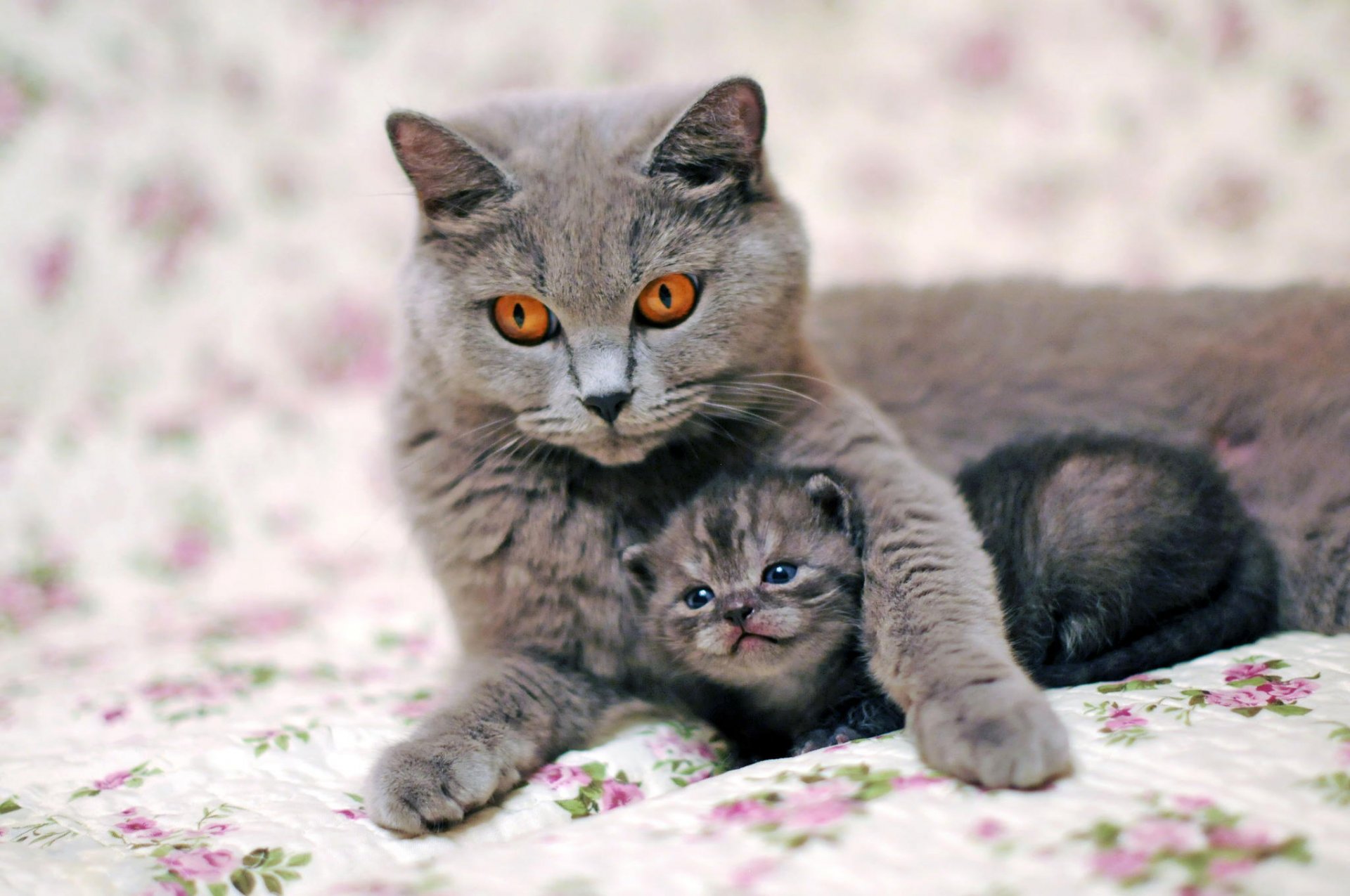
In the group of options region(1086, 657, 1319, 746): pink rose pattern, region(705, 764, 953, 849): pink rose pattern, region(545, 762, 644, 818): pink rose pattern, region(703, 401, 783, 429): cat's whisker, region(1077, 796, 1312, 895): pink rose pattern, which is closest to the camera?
region(1077, 796, 1312, 895): pink rose pattern

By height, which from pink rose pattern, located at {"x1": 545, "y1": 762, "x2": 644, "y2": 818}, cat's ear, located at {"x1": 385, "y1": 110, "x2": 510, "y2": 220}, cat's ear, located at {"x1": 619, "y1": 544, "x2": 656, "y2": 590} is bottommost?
pink rose pattern, located at {"x1": 545, "y1": 762, "x2": 644, "y2": 818}

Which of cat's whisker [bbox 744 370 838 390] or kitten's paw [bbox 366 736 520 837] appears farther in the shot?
cat's whisker [bbox 744 370 838 390]

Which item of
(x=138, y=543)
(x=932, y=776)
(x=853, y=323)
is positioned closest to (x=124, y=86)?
(x=138, y=543)

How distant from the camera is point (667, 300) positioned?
45.1 inches

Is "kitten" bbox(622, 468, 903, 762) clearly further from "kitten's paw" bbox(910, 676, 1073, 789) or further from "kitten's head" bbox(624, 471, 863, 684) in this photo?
"kitten's paw" bbox(910, 676, 1073, 789)

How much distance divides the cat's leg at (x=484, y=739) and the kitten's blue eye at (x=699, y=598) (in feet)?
0.55

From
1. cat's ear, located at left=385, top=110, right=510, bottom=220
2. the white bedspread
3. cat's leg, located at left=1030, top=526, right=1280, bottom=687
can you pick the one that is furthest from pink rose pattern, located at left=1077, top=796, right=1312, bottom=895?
cat's ear, located at left=385, top=110, right=510, bottom=220

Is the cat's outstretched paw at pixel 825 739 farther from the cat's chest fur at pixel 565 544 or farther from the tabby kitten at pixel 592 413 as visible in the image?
the cat's chest fur at pixel 565 544

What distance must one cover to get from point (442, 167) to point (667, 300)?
280mm

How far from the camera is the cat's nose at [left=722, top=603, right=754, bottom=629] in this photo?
1.08 m

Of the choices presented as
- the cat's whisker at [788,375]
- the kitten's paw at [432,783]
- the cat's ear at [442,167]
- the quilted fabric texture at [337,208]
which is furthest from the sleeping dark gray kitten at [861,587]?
the quilted fabric texture at [337,208]

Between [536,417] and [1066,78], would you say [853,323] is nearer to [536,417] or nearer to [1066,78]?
[536,417]

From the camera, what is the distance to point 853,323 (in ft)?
5.45

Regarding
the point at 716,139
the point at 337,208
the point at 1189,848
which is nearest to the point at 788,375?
the point at 716,139
